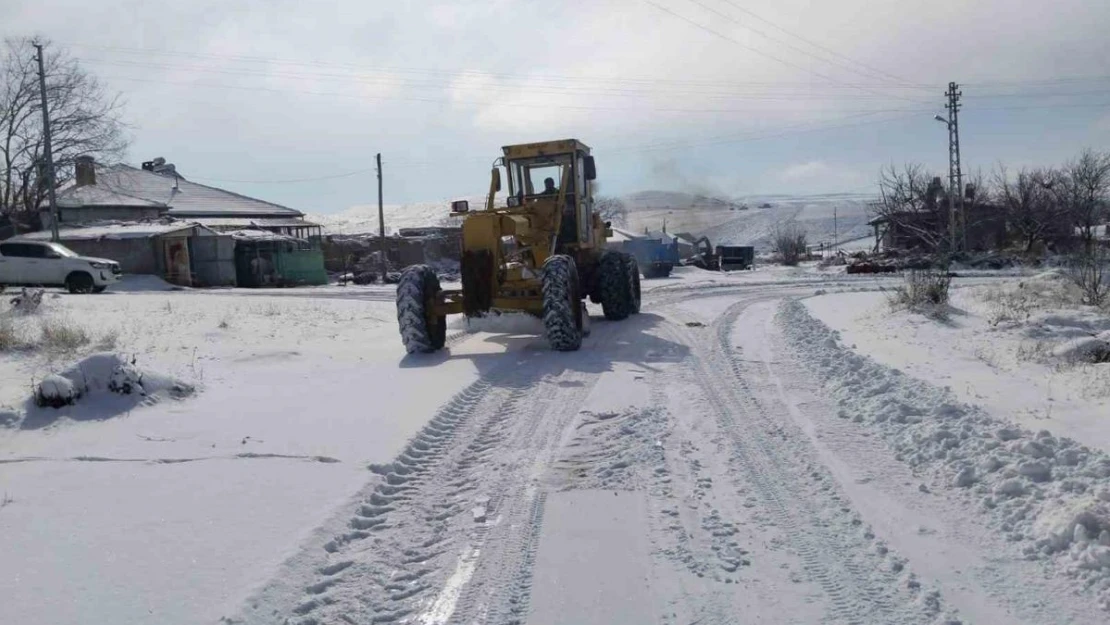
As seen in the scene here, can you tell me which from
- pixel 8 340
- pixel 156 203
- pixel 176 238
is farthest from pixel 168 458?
pixel 156 203

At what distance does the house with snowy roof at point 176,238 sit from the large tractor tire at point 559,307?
28.1 metres

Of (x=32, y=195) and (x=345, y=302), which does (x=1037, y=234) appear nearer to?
(x=345, y=302)

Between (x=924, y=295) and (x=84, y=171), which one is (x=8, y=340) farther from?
(x=84, y=171)

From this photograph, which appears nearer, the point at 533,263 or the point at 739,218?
the point at 533,263

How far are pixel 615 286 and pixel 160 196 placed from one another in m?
42.8

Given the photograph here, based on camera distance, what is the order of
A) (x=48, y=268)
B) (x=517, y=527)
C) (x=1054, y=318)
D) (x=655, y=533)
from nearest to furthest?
(x=655, y=533) → (x=517, y=527) → (x=1054, y=318) → (x=48, y=268)

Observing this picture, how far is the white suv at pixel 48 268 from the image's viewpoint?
25766 mm

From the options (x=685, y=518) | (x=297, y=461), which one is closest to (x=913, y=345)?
(x=685, y=518)

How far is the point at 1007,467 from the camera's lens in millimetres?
5617

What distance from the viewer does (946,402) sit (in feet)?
24.2

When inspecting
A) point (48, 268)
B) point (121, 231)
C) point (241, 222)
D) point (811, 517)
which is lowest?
point (811, 517)

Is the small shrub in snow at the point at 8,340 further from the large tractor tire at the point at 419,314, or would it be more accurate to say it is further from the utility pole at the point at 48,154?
the utility pole at the point at 48,154

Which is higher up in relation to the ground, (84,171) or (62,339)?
(84,171)

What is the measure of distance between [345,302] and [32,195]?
33.1 metres
